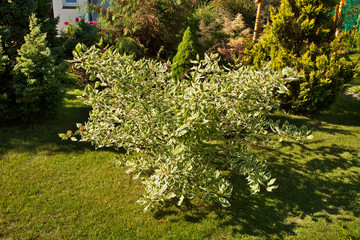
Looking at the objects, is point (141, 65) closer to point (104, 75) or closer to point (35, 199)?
point (104, 75)

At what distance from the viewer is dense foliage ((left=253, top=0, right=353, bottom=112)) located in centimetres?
526

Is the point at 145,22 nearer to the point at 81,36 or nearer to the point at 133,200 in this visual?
A: the point at 81,36

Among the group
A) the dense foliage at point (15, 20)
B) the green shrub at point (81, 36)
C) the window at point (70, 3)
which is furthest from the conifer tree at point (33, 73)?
the window at point (70, 3)

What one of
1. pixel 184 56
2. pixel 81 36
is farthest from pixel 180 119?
pixel 81 36

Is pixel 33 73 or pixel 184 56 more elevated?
pixel 184 56

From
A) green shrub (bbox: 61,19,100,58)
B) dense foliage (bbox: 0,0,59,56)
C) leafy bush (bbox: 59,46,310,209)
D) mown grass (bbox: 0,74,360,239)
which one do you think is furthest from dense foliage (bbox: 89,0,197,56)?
leafy bush (bbox: 59,46,310,209)

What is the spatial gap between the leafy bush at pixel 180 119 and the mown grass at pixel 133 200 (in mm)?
309

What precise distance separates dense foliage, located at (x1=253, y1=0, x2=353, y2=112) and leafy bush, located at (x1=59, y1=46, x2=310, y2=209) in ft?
8.88

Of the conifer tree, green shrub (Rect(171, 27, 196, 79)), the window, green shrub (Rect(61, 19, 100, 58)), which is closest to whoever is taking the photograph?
the conifer tree

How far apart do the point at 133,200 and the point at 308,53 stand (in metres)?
4.71

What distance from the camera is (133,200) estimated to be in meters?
3.07

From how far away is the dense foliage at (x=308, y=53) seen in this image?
5262mm

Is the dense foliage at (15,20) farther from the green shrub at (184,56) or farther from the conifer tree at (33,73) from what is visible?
the green shrub at (184,56)

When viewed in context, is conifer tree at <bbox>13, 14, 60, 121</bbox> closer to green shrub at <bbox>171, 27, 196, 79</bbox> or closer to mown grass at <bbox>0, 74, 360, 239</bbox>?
mown grass at <bbox>0, 74, 360, 239</bbox>
